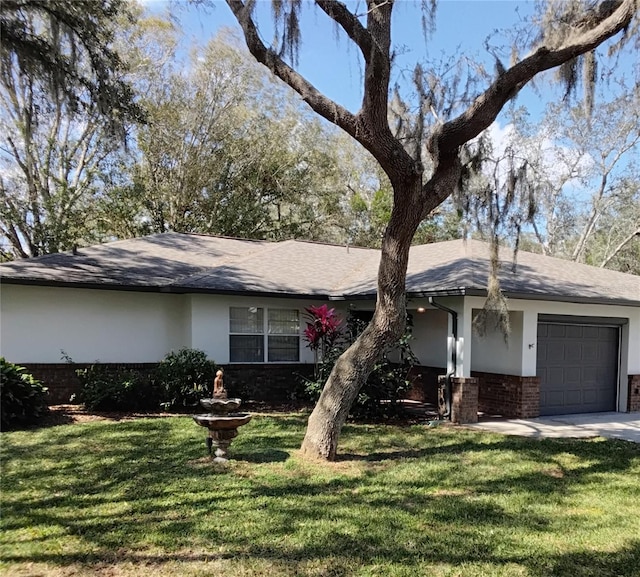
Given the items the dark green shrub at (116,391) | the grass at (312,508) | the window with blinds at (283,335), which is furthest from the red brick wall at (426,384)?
the dark green shrub at (116,391)

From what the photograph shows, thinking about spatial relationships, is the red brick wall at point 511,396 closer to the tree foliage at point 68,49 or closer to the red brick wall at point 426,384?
the red brick wall at point 426,384

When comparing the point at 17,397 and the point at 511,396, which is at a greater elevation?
the point at 17,397

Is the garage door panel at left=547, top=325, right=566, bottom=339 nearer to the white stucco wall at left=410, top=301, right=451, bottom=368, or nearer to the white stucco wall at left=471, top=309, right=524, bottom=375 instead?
the white stucco wall at left=471, top=309, right=524, bottom=375

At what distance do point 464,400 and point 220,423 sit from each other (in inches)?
213

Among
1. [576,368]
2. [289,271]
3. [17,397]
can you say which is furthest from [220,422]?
[576,368]

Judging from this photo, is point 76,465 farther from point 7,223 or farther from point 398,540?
point 7,223

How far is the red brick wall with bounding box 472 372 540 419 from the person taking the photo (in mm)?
11227

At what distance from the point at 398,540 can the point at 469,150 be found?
5.81m

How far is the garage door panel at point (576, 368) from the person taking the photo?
1189cm

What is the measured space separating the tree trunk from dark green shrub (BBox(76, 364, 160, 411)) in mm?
4766

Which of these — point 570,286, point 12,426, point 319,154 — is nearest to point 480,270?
point 570,286

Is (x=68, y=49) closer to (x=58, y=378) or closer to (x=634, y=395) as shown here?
(x=58, y=378)

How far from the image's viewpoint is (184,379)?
10.9 meters

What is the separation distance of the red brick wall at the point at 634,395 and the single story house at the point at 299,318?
0.03m
